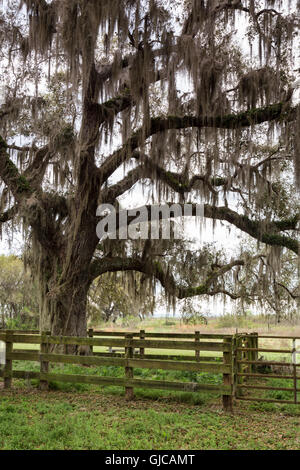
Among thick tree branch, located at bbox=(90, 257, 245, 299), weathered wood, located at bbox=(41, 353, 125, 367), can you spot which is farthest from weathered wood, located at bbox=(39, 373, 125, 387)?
thick tree branch, located at bbox=(90, 257, 245, 299)

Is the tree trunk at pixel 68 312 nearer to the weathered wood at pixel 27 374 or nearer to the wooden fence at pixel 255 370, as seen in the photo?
the weathered wood at pixel 27 374

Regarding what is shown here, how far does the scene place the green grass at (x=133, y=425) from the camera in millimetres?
5055

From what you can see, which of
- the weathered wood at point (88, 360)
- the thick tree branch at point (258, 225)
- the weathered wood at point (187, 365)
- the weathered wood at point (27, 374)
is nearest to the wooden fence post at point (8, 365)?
the weathered wood at point (27, 374)

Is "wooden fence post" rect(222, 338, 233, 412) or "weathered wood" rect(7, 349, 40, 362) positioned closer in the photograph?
"wooden fence post" rect(222, 338, 233, 412)

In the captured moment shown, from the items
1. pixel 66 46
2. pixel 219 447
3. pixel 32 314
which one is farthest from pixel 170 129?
pixel 32 314

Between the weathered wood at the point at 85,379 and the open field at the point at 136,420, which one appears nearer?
the open field at the point at 136,420

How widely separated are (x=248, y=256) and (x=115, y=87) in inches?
283

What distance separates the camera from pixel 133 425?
569 centimetres

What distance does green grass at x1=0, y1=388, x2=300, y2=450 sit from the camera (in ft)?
16.6

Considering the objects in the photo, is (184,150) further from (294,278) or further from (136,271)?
(294,278)

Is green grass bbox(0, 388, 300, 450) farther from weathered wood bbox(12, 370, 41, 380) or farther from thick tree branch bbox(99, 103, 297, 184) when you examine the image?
thick tree branch bbox(99, 103, 297, 184)

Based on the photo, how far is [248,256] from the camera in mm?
15227

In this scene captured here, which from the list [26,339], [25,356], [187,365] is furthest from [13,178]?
[187,365]

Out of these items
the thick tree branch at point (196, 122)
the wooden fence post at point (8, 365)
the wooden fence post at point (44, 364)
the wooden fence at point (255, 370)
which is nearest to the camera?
the wooden fence at point (255, 370)
